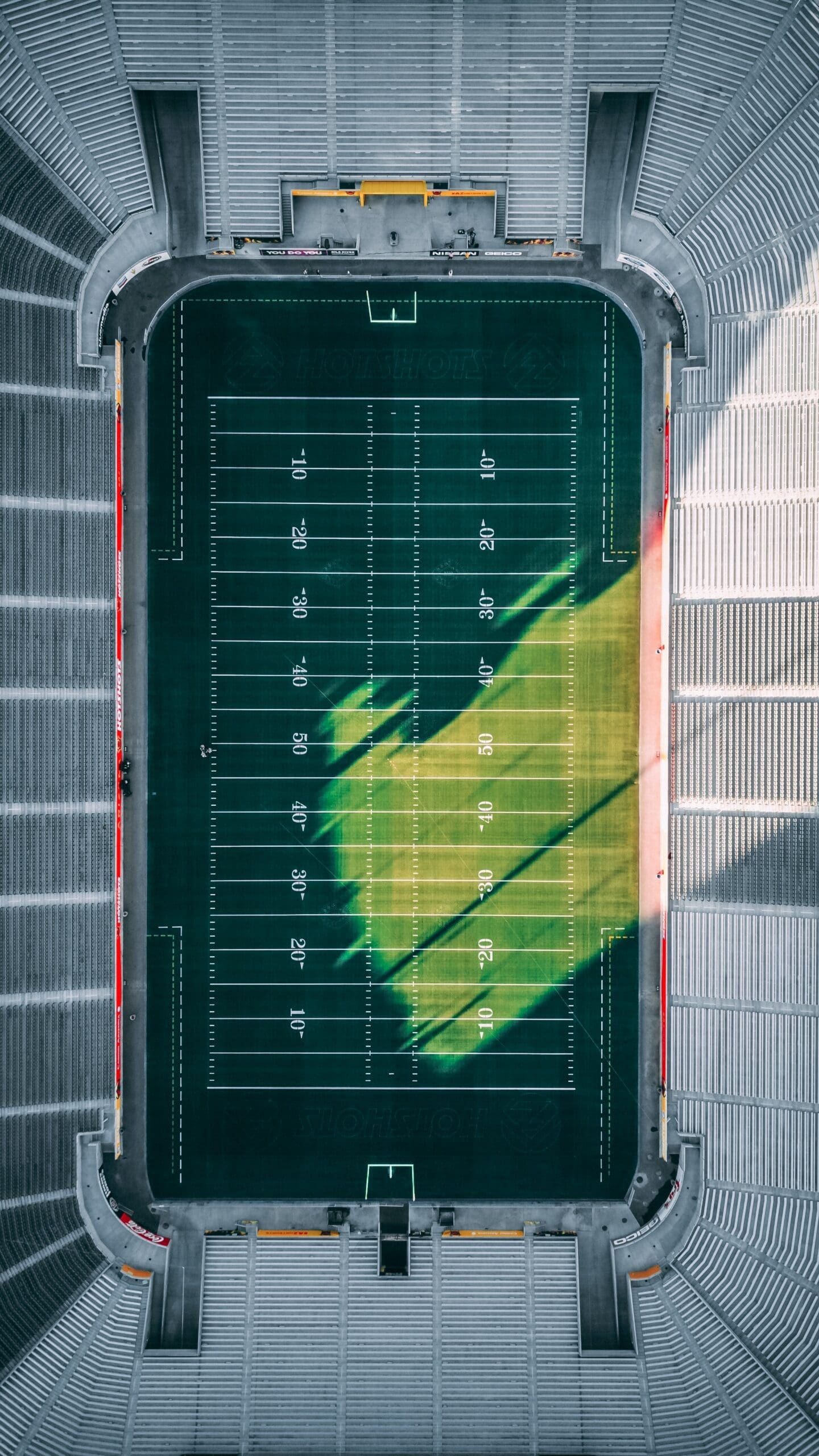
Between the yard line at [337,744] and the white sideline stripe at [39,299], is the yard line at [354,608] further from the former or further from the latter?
the white sideline stripe at [39,299]

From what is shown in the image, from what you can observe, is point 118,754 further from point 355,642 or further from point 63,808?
point 355,642

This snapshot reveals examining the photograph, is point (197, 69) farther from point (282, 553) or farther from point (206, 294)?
point (282, 553)

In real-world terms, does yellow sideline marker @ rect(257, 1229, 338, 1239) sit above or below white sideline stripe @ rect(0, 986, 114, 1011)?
below

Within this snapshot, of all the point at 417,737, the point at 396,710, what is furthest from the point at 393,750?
the point at 396,710

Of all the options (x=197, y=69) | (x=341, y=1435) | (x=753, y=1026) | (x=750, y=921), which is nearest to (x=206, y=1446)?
(x=341, y=1435)

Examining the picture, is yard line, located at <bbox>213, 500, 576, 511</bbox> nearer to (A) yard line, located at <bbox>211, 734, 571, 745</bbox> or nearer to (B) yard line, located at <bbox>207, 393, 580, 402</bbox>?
(B) yard line, located at <bbox>207, 393, 580, 402</bbox>

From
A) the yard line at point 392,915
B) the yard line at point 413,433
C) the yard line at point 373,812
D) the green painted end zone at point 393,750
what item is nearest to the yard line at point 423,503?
the green painted end zone at point 393,750

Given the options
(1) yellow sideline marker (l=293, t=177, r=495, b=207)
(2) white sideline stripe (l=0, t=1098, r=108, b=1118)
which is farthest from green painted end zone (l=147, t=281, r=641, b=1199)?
(1) yellow sideline marker (l=293, t=177, r=495, b=207)
